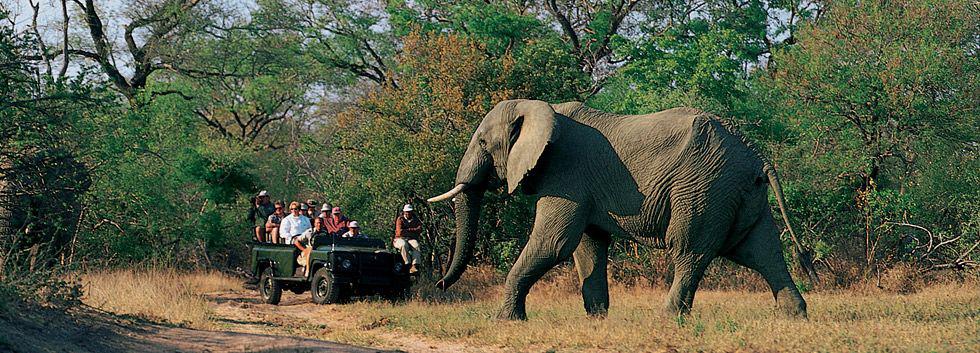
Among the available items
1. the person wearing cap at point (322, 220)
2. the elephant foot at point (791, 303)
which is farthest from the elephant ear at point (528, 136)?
the person wearing cap at point (322, 220)

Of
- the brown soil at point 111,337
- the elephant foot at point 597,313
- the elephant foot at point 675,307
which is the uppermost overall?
the elephant foot at point 675,307

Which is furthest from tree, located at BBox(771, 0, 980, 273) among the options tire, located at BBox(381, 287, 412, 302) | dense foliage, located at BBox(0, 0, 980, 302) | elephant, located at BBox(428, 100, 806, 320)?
tire, located at BBox(381, 287, 412, 302)

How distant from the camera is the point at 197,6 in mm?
32812

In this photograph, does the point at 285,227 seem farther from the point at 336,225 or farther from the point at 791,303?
the point at 791,303

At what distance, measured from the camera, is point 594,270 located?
14.0m

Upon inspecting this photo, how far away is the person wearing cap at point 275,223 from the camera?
19.8 meters

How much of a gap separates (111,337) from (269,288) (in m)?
7.72

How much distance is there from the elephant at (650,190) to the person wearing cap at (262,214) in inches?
340

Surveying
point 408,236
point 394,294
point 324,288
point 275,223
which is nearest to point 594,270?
point 394,294

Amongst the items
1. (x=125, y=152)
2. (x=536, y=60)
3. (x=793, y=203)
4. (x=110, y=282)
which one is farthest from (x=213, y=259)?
(x=793, y=203)

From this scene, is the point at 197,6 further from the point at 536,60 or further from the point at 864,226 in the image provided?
the point at 864,226

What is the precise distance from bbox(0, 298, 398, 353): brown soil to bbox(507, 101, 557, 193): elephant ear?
10.9ft

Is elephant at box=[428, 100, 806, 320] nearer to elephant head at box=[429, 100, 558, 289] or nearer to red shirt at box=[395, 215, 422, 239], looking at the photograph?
elephant head at box=[429, 100, 558, 289]

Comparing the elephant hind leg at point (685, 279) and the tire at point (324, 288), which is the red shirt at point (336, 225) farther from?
the elephant hind leg at point (685, 279)
